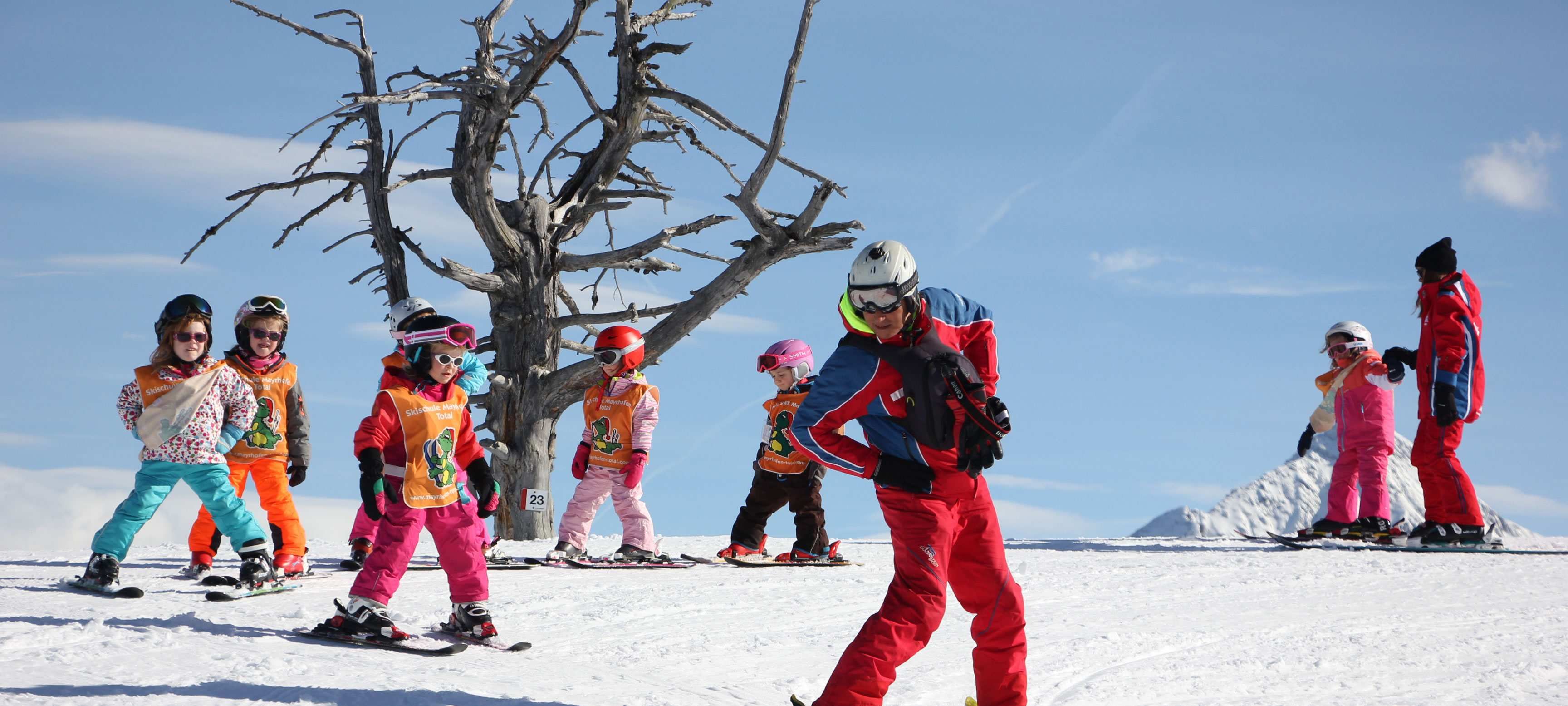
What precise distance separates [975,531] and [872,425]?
54 cm

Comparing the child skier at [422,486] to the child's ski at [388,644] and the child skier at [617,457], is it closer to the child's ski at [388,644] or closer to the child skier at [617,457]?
the child's ski at [388,644]

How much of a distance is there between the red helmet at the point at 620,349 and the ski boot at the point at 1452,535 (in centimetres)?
682

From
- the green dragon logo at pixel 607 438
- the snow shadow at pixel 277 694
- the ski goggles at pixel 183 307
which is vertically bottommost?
the snow shadow at pixel 277 694

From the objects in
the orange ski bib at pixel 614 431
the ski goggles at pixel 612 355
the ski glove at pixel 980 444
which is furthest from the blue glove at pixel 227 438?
the ski glove at pixel 980 444

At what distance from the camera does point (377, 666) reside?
16.1 feet

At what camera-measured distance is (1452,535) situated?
1003 centimetres

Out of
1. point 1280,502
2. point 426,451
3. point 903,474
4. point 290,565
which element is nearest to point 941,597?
point 903,474

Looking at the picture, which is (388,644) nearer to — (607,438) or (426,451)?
(426,451)

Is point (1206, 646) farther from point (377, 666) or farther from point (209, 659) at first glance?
point (209, 659)

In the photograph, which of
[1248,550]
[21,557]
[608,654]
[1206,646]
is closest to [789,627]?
[608,654]

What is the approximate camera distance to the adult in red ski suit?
31.6 ft

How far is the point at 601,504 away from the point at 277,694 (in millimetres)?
4946

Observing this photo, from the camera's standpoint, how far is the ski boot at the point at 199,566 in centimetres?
793

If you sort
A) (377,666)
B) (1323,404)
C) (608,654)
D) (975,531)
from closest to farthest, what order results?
(975,531) → (377,666) → (608,654) → (1323,404)
